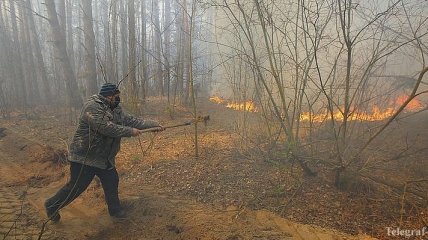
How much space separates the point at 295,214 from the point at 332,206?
0.57 meters

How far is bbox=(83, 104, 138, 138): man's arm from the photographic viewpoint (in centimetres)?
451

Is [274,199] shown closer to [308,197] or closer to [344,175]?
[308,197]

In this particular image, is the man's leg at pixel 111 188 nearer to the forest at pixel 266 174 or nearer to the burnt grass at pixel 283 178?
the forest at pixel 266 174

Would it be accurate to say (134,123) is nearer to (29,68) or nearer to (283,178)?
(283,178)

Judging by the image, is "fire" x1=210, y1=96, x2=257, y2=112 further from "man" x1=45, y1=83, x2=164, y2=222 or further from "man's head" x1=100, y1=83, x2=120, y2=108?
"man" x1=45, y1=83, x2=164, y2=222

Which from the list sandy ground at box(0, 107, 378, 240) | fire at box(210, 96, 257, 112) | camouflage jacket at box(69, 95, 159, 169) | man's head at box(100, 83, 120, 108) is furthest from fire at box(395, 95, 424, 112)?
camouflage jacket at box(69, 95, 159, 169)

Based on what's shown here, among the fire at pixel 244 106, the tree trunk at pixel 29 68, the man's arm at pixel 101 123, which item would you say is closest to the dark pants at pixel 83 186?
the man's arm at pixel 101 123

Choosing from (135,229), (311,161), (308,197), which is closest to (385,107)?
(311,161)

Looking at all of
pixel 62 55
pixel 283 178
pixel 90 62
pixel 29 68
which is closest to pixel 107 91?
pixel 283 178

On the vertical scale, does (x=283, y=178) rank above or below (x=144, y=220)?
above

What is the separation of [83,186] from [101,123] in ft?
3.23

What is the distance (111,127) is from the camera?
4.52 m

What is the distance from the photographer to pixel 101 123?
4492 millimetres

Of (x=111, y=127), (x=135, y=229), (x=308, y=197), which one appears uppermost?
(x=111, y=127)
